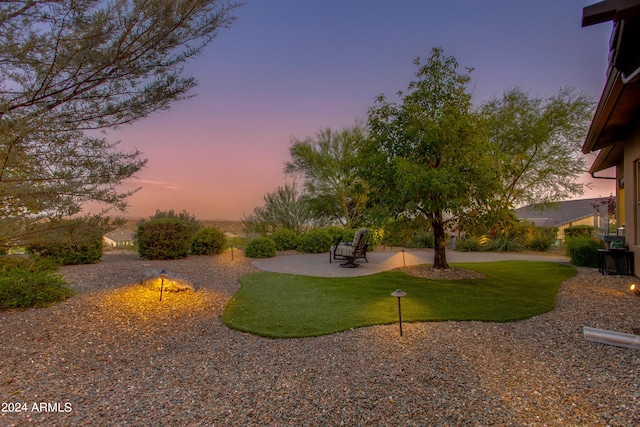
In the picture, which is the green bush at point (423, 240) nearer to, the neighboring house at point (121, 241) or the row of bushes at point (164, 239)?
the row of bushes at point (164, 239)

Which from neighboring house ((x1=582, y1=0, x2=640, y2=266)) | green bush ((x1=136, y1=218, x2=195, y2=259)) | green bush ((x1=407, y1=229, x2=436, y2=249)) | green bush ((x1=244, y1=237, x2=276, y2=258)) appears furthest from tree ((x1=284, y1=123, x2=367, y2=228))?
neighboring house ((x1=582, y1=0, x2=640, y2=266))

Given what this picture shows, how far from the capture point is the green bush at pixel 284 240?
1264 centimetres

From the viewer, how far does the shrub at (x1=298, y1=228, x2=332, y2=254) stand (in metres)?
12.3

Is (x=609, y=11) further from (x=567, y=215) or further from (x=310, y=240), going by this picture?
(x=567, y=215)

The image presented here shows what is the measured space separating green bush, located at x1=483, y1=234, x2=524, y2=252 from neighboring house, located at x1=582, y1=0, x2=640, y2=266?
4.22 m

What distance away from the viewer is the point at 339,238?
1288 centimetres

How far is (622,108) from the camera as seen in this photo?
5406 millimetres

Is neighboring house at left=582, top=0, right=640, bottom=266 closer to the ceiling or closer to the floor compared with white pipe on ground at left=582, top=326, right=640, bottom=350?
closer to the ceiling

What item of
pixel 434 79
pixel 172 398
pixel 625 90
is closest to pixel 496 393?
pixel 172 398

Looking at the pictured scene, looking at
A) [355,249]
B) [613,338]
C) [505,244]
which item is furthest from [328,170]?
[613,338]

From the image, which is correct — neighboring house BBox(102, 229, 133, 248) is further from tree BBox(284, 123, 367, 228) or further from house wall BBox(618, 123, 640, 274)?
house wall BBox(618, 123, 640, 274)

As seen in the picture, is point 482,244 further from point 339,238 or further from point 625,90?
point 625,90

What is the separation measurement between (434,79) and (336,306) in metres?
→ 5.78

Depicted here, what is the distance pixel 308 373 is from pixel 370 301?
2483 mm
